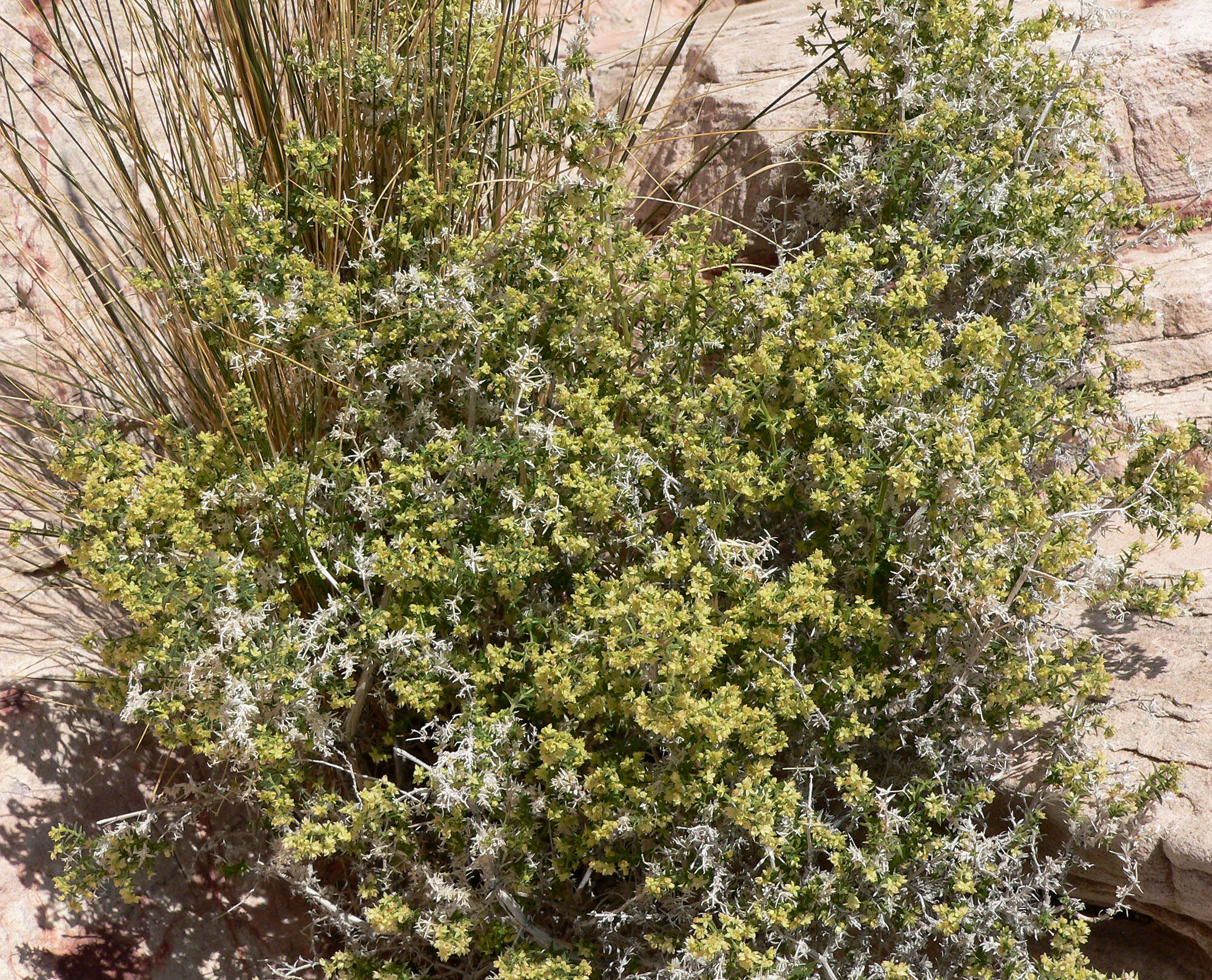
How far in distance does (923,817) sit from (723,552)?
2.50ft

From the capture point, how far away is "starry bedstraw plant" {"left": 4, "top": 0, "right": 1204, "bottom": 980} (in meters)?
2.28

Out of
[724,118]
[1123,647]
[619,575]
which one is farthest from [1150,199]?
[619,575]

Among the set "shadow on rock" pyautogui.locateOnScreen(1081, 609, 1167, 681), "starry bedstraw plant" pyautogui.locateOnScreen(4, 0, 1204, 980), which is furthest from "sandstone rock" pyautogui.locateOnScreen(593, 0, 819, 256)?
"shadow on rock" pyautogui.locateOnScreen(1081, 609, 1167, 681)

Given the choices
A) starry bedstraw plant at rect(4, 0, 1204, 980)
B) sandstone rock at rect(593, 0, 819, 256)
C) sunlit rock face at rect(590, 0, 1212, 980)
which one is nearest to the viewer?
starry bedstraw plant at rect(4, 0, 1204, 980)

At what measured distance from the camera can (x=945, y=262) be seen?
9.49ft

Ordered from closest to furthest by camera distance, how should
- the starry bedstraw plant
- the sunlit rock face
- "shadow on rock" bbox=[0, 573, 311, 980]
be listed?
the starry bedstraw plant < the sunlit rock face < "shadow on rock" bbox=[0, 573, 311, 980]

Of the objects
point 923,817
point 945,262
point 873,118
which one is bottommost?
point 923,817

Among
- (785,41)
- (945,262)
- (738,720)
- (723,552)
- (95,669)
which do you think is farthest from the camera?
(785,41)

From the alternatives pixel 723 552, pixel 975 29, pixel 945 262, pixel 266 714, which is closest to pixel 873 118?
pixel 975 29

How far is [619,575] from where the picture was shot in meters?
2.68

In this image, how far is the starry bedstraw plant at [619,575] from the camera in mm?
2277

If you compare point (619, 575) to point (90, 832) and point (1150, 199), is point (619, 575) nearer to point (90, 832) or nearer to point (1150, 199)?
point (90, 832)

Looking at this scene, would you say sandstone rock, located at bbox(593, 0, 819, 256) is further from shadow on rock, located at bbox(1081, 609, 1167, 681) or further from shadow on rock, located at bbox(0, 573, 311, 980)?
shadow on rock, located at bbox(0, 573, 311, 980)

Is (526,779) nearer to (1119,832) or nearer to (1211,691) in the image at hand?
(1119,832)
